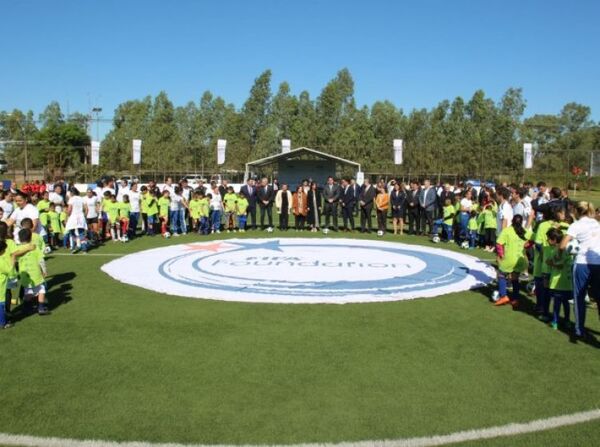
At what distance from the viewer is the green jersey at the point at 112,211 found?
16.8m

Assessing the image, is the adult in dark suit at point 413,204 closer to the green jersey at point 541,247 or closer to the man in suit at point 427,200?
the man in suit at point 427,200

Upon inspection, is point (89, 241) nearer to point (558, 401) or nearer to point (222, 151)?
point (558, 401)

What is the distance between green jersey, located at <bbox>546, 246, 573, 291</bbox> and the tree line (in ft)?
135

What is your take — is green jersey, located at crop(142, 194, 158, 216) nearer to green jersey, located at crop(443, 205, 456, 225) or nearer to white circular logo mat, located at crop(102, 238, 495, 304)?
white circular logo mat, located at crop(102, 238, 495, 304)

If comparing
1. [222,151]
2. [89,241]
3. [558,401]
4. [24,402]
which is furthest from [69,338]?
[222,151]

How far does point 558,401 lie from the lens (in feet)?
17.2

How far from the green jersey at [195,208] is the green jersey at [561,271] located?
42.5ft

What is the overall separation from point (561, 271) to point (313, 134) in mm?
53721

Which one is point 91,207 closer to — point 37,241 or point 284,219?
point 284,219

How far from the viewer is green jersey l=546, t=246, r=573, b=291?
753 cm

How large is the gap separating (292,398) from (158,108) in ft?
219

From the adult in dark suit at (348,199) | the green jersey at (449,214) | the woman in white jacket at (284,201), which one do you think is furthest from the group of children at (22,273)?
the green jersey at (449,214)

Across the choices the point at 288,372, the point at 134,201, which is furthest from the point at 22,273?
the point at 134,201

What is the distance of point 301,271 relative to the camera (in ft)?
38.6
